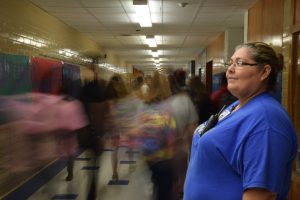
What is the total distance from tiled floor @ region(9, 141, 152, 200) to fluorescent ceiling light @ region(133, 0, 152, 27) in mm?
2604

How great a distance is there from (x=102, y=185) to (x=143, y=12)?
350 cm

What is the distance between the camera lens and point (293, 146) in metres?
1.34

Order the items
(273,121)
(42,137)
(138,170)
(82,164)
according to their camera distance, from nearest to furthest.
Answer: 1. (273,121)
2. (42,137)
3. (138,170)
4. (82,164)

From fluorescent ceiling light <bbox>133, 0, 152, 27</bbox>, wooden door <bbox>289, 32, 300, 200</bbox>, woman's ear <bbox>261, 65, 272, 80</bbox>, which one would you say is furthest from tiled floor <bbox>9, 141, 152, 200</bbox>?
woman's ear <bbox>261, 65, 272, 80</bbox>

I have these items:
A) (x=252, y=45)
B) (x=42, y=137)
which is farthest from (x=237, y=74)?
(x=42, y=137)

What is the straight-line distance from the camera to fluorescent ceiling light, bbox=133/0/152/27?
593 centimetres

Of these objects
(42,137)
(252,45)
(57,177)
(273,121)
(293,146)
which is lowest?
(57,177)

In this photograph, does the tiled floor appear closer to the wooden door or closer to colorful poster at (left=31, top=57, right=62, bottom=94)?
colorful poster at (left=31, top=57, right=62, bottom=94)

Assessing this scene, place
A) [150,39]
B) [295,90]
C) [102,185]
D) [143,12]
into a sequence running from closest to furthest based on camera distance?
[295,90]
[102,185]
[143,12]
[150,39]

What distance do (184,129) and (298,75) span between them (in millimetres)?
1490

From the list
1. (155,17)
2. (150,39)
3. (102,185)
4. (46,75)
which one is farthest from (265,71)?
(150,39)

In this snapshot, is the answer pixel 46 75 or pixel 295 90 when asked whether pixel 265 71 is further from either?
pixel 46 75

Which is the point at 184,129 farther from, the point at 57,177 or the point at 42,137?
the point at 57,177

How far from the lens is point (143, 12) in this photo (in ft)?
22.5
